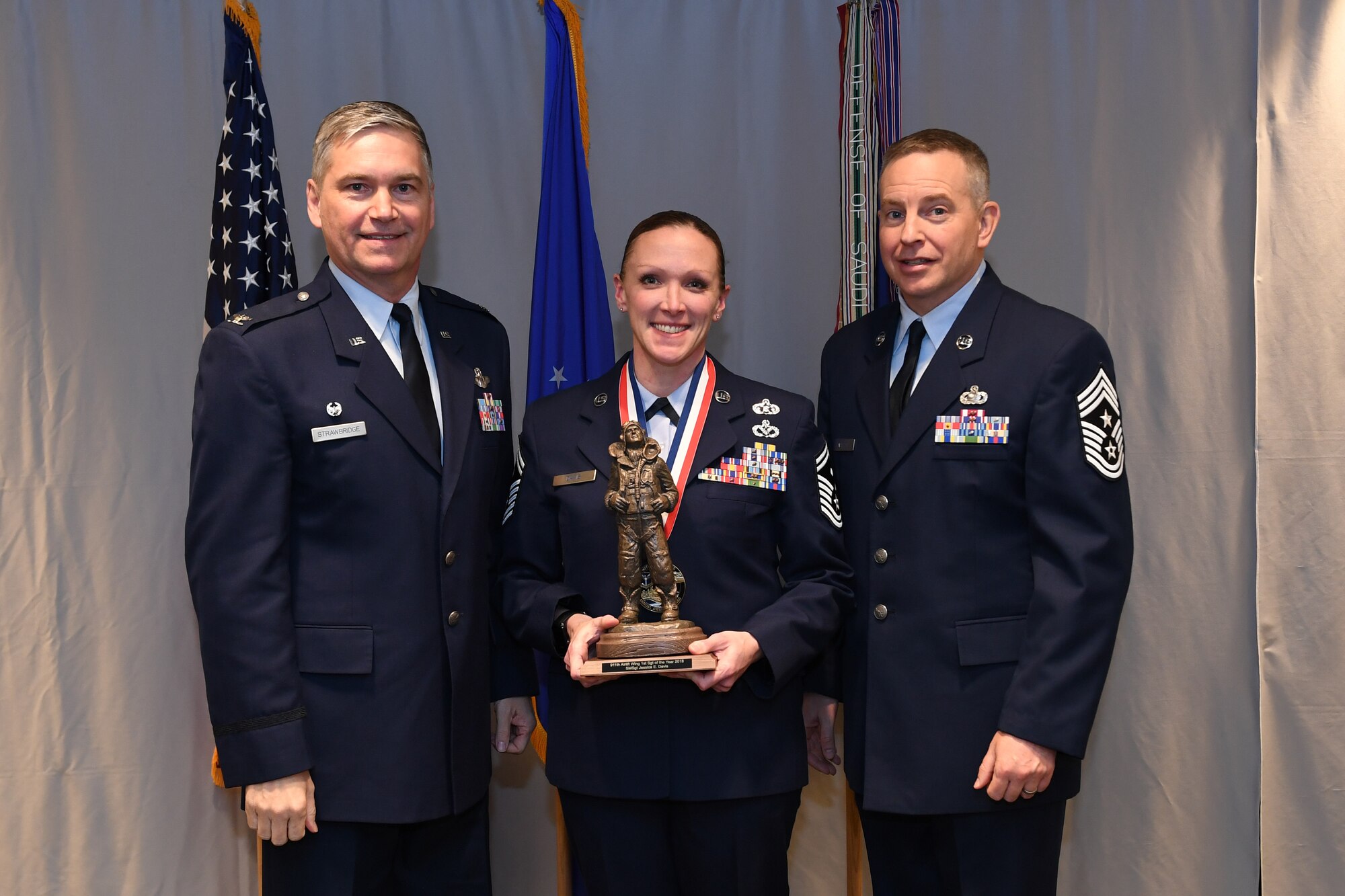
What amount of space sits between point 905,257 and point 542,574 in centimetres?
107

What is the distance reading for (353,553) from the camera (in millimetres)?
2131

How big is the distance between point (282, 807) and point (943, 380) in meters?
1.56

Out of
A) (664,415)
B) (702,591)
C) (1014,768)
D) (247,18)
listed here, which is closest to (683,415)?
(664,415)

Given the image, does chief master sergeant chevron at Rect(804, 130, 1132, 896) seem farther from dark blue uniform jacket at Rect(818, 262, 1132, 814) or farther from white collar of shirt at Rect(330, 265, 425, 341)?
white collar of shirt at Rect(330, 265, 425, 341)

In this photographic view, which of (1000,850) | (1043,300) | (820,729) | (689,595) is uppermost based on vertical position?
(1043,300)

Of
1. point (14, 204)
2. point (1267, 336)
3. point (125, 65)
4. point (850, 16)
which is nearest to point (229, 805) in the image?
point (14, 204)

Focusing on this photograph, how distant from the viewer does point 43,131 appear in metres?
3.15

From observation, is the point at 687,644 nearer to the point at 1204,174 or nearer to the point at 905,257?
the point at 905,257

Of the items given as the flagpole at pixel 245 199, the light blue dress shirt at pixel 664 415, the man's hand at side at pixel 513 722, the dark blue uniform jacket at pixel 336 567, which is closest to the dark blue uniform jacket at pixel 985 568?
the light blue dress shirt at pixel 664 415

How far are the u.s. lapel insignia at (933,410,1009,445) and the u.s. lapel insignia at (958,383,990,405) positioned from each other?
19 mm

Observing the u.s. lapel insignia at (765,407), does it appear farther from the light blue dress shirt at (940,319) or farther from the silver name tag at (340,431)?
the silver name tag at (340,431)

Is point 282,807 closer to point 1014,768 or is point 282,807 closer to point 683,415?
point 683,415

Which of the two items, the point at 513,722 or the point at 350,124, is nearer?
the point at 350,124

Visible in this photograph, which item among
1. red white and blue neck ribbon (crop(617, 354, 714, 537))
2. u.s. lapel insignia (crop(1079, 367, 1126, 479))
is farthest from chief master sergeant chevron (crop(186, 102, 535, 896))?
u.s. lapel insignia (crop(1079, 367, 1126, 479))
